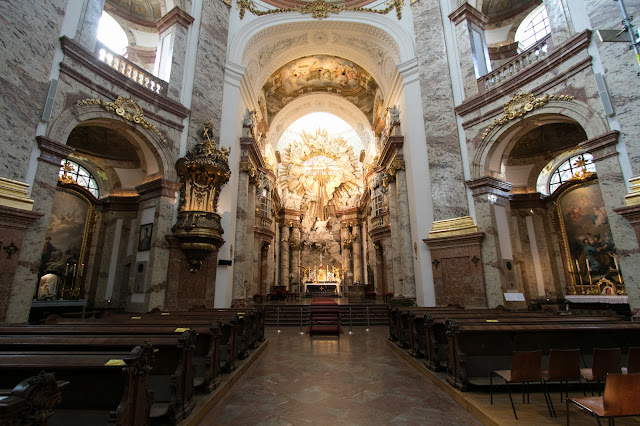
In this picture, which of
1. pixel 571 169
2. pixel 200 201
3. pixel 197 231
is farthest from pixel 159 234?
pixel 571 169

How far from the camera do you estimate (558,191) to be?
12.4 m

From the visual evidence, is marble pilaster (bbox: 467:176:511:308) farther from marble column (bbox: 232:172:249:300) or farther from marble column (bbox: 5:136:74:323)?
marble column (bbox: 5:136:74:323)

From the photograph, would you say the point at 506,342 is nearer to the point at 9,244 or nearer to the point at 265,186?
the point at 9,244

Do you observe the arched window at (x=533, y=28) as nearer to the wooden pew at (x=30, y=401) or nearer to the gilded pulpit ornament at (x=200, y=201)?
the gilded pulpit ornament at (x=200, y=201)

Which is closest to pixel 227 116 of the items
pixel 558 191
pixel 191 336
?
pixel 191 336

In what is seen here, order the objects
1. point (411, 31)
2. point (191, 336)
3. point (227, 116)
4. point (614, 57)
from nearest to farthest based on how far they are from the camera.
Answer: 1. point (191, 336)
2. point (614, 57)
3. point (227, 116)
4. point (411, 31)

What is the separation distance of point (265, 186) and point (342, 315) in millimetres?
8619

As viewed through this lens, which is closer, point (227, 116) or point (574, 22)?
point (574, 22)

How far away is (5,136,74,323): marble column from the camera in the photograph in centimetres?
605

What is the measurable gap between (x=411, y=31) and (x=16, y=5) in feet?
39.2

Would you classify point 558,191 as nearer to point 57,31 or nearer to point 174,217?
point 174,217

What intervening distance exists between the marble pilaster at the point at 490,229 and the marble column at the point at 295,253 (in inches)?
608

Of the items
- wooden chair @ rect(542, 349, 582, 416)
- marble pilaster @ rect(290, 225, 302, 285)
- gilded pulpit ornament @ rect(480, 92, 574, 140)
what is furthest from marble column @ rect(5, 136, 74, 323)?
marble pilaster @ rect(290, 225, 302, 285)

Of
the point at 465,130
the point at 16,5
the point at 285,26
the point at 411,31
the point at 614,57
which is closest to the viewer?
the point at 16,5
